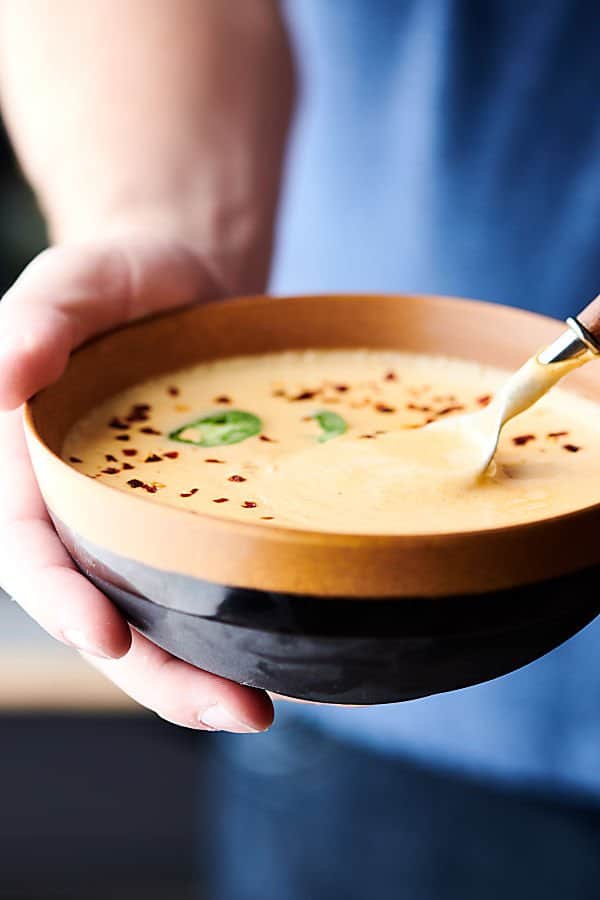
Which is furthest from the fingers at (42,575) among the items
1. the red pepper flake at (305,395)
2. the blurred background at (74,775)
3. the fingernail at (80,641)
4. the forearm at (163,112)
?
the blurred background at (74,775)

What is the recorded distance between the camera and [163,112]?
1395 mm

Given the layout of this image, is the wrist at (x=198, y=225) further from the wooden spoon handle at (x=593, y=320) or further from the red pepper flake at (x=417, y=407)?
the wooden spoon handle at (x=593, y=320)

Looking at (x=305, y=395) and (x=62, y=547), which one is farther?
(x=305, y=395)

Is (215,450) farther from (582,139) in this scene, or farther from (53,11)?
(53,11)

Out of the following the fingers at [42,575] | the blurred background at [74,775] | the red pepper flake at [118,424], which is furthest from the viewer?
the blurred background at [74,775]

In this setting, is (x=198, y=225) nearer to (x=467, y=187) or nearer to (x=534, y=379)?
(x=467, y=187)

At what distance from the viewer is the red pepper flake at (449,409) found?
1.01 metres

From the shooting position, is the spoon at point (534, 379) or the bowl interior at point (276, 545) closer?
the bowl interior at point (276, 545)

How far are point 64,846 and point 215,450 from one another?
157cm

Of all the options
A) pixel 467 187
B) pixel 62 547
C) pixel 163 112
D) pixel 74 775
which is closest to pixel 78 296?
pixel 62 547

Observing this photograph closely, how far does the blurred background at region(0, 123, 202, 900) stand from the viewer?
2.20m

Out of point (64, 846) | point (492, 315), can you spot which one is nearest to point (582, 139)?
point (492, 315)

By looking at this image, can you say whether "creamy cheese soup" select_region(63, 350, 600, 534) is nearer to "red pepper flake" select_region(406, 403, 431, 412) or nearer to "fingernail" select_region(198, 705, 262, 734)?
"red pepper flake" select_region(406, 403, 431, 412)

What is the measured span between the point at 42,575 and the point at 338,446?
0.23 metres
